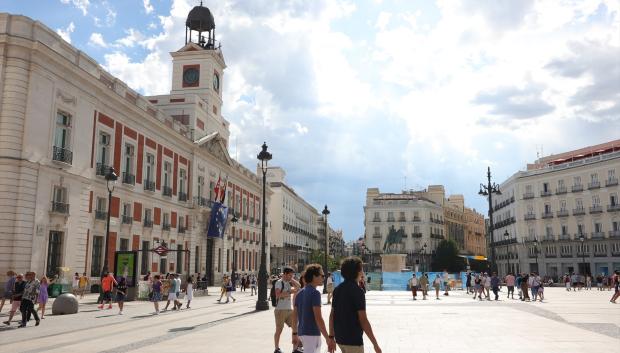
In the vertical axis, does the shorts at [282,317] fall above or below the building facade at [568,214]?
below

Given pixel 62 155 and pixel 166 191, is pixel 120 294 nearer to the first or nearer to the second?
pixel 62 155

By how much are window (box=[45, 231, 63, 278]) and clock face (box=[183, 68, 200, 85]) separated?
30443 mm

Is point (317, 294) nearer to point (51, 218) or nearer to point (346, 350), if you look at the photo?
point (346, 350)

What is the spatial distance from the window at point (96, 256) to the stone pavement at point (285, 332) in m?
11.1

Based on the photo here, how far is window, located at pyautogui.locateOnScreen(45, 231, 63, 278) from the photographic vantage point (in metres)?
25.9

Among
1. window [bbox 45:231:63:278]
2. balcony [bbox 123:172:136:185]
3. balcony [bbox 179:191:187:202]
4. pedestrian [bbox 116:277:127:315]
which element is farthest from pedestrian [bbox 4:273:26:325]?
balcony [bbox 179:191:187:202]

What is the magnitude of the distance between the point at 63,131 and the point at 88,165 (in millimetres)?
2629

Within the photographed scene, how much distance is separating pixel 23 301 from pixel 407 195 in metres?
97.6

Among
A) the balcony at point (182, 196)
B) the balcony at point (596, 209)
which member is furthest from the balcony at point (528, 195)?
the balcony at point (182, 196)

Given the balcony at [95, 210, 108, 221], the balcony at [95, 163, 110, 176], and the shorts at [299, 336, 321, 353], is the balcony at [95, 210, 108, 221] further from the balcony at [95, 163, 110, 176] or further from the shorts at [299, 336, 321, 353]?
the shorts at [299, 336, 321, 353]

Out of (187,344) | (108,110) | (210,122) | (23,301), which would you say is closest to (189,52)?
Result: (210,122)

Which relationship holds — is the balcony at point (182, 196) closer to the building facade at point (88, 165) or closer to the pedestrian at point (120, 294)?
the building facade at point (88, 165)

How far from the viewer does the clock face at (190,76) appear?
54375mm

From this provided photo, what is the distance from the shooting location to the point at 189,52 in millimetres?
54562
